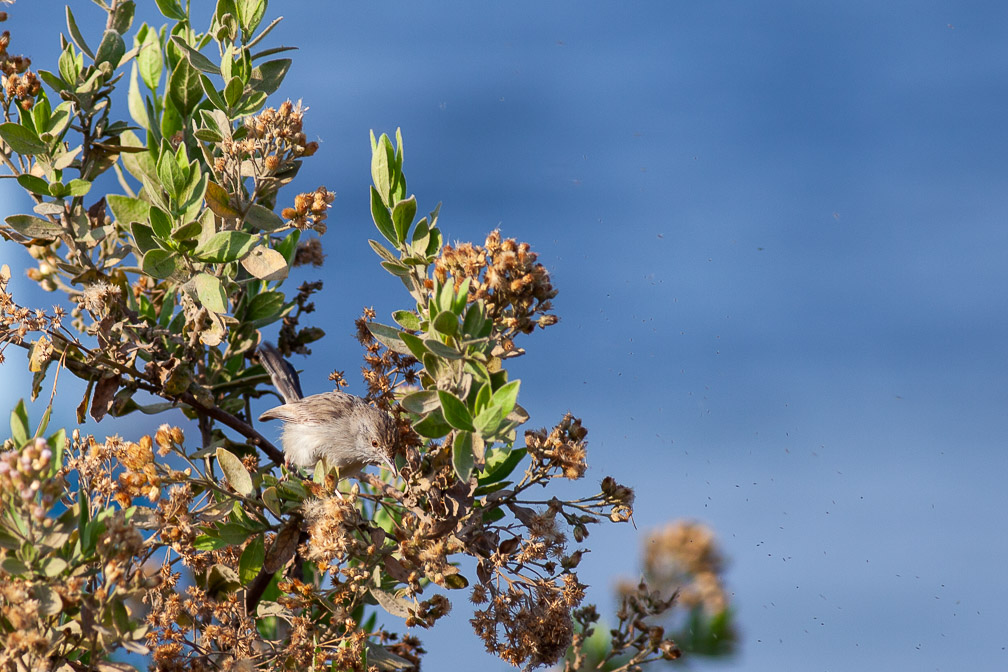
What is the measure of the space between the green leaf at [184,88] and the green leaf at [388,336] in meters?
1.07

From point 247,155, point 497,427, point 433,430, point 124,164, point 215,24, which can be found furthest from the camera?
point 124,164

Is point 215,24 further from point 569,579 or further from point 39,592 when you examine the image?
point 569,579

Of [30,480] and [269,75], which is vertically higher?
[269,75]

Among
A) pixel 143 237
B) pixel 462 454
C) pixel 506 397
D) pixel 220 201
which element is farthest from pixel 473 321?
pixel 143 237

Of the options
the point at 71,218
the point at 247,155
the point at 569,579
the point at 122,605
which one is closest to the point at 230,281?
the point at 247,155

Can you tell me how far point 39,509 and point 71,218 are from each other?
3.37ft

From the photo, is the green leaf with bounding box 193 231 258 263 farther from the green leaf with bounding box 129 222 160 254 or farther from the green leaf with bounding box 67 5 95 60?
the green leaf with bounding box 67 5 95 60

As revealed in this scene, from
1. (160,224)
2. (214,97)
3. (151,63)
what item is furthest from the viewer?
(151,63)

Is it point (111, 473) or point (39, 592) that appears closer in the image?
point (39, 592)

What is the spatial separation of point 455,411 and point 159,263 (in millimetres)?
853

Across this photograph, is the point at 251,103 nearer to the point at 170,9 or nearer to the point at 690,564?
the point at 170,9

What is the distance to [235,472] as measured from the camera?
2.25 m

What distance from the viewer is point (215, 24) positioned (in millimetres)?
2602

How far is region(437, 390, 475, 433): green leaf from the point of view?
1.96 meters
